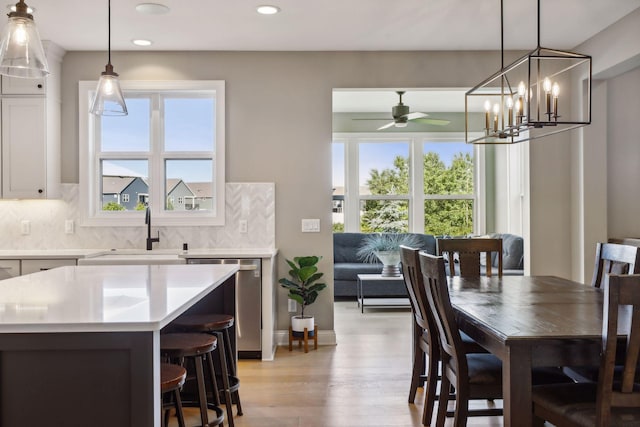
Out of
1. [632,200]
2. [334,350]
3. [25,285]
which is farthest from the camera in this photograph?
[632,200]

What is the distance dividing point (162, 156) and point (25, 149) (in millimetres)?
1125

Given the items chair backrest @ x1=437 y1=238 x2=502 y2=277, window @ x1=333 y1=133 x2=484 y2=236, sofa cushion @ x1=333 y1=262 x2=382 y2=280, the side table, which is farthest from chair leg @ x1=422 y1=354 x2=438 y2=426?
window @ x1=333 y1=133 x2=484 y2=236

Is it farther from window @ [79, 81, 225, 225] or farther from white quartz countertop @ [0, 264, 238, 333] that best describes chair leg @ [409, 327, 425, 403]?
window @ [79, 81, 225, 225]

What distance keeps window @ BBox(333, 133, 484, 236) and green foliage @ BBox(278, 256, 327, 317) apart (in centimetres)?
381

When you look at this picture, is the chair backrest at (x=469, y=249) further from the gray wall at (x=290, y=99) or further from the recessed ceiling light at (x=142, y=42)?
the recessed ceiling light at (x=142, y=42)

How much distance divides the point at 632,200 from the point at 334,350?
309cm

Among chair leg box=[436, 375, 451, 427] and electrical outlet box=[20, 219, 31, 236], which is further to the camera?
electrical outlet box=[20, 219, 31, 236]

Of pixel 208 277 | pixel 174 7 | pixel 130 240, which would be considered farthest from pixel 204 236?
pixel 208 277

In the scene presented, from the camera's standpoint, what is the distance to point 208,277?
9.04 feet

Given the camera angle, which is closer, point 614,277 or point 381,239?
point 614,277

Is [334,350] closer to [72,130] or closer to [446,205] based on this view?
[72,130]

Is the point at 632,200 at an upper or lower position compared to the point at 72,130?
lower

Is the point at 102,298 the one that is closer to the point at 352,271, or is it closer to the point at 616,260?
the point at 616,260

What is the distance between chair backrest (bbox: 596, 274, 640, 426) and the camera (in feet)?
5.75
